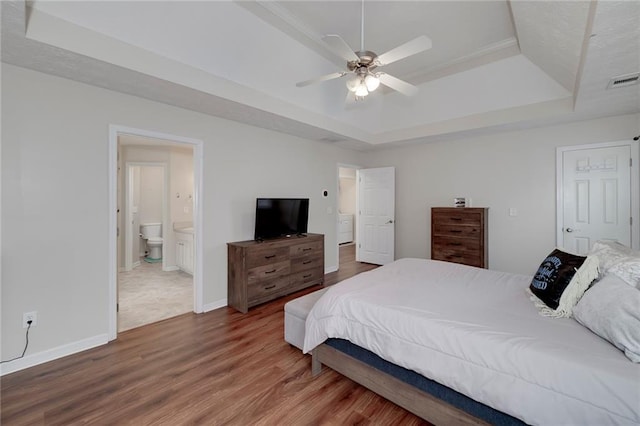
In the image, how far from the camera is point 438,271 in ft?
9.04

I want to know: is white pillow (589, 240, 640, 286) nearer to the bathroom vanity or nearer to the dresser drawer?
the dresser drawer

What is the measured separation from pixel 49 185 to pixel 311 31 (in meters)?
3.08

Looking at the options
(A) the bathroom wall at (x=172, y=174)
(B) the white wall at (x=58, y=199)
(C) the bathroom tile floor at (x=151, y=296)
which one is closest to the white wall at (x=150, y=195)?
(A) the bathroom wall at (x=172, y=174)

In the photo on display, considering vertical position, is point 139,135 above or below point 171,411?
above

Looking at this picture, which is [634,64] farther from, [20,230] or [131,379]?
[20,230]

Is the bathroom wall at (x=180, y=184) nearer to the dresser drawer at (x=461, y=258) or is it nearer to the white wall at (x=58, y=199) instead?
the white wall at (x=58, y=199)

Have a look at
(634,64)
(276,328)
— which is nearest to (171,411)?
(276,328)

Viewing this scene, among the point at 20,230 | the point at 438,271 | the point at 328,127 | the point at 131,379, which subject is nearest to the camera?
the point at 131,379

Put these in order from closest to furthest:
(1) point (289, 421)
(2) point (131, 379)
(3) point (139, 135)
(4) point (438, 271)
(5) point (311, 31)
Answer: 1. (1) point (289, 421)
2. (2) point (131, 379)
3. (4) point (438, 271)
4. (3) point (139, 135)
5. (5) point (311, 31)

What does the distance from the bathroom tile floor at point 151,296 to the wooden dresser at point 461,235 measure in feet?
12.9

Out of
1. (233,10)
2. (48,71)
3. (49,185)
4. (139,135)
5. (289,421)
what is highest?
(233,10)

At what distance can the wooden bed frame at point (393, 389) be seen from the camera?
60.2 inches

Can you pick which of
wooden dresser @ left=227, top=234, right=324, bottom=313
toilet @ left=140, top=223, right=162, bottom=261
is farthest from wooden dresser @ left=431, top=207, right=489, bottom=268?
toilet @ left=140, top=223, right=162, bottom=261

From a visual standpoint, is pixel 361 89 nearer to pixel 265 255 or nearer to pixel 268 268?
pixel 265 255
